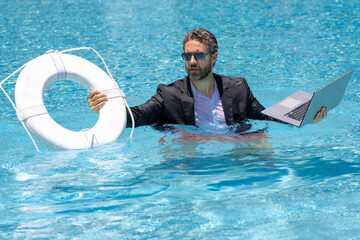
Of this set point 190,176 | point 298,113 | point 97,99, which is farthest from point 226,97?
point 97,99

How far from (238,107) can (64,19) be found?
6.77 meters

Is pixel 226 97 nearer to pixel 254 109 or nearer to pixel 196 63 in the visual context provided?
pixel 254 109

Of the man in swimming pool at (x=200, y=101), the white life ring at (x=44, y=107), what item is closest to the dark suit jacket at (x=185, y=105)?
the man in swimming pool at (x=200, y=101)

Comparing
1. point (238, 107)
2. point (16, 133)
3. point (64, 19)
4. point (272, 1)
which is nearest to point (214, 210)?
point (238, 107)

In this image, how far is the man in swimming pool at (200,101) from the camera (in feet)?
12.9

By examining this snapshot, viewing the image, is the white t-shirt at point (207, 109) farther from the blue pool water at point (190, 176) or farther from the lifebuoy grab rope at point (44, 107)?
the lifebuoy grab rope at point (44, 107)

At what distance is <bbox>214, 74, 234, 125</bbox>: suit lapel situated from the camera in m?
4.08

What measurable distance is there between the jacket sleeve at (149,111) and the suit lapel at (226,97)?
443 millimetres

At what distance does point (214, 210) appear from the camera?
326 cm

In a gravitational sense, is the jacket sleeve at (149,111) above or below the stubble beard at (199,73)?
below

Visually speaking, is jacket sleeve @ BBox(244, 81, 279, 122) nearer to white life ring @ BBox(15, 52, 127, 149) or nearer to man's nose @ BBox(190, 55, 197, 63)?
man's nose @ BBox(190, 55, 197, 63)

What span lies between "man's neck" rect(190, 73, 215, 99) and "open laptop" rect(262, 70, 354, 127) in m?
0.50

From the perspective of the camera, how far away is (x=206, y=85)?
410 cm

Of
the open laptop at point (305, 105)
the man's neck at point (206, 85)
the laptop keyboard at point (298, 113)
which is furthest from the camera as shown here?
the man's neck at point (206, 85)
